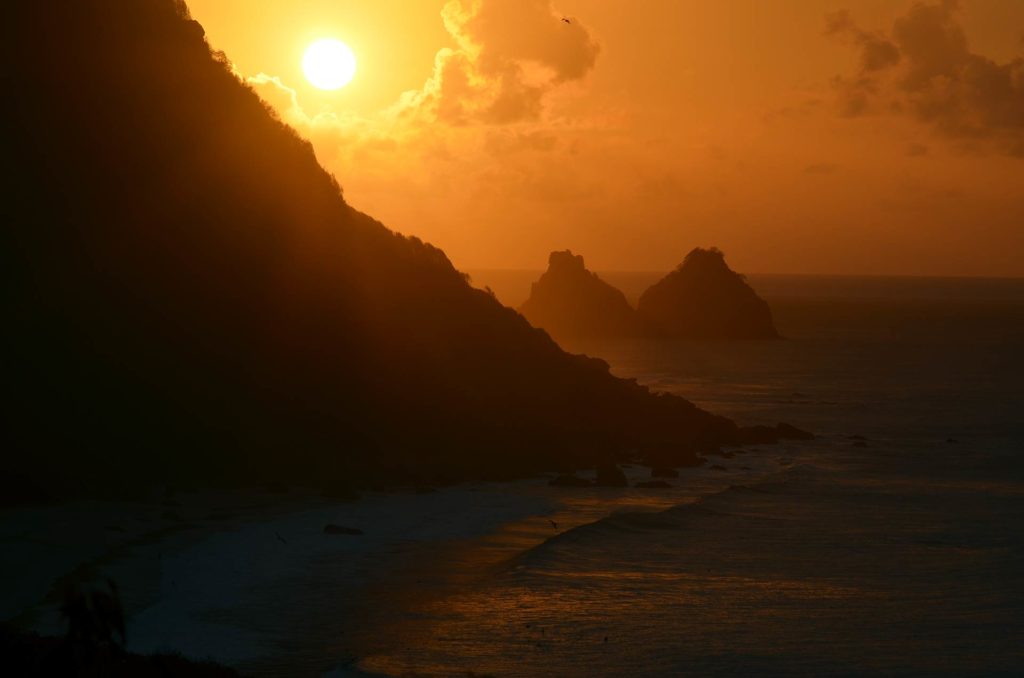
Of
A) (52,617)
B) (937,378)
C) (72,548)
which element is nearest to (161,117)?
(72,548)

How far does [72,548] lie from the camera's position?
2909cm

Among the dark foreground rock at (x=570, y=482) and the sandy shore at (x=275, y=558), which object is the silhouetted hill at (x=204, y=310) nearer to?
the dark foreground rock at (x=570, y=482)

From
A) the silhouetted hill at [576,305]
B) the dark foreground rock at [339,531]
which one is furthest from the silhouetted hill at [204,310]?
the silhouetted hill at [576,305]

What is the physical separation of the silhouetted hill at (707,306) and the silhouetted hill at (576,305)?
3750mm

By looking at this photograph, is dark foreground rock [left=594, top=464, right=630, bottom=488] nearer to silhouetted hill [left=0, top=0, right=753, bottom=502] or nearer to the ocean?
the ocean

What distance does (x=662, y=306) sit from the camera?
171625mm

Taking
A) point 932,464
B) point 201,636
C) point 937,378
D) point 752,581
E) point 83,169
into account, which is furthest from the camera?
point 937,378

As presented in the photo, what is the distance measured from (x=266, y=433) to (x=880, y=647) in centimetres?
2387

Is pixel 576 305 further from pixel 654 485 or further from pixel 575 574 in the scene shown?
pixel 575 574

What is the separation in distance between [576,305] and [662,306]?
39.7 feet

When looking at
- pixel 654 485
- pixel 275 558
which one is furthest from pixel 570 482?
pixel 275 558

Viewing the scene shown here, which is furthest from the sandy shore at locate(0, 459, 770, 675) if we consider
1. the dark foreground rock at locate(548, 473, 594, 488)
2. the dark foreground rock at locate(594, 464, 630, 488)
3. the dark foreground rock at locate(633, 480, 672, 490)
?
the dark foreground rock at locate(548, 473, 594, 488)

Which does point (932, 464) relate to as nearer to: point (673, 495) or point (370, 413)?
point (673, 495)

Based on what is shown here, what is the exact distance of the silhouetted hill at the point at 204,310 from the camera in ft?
129
